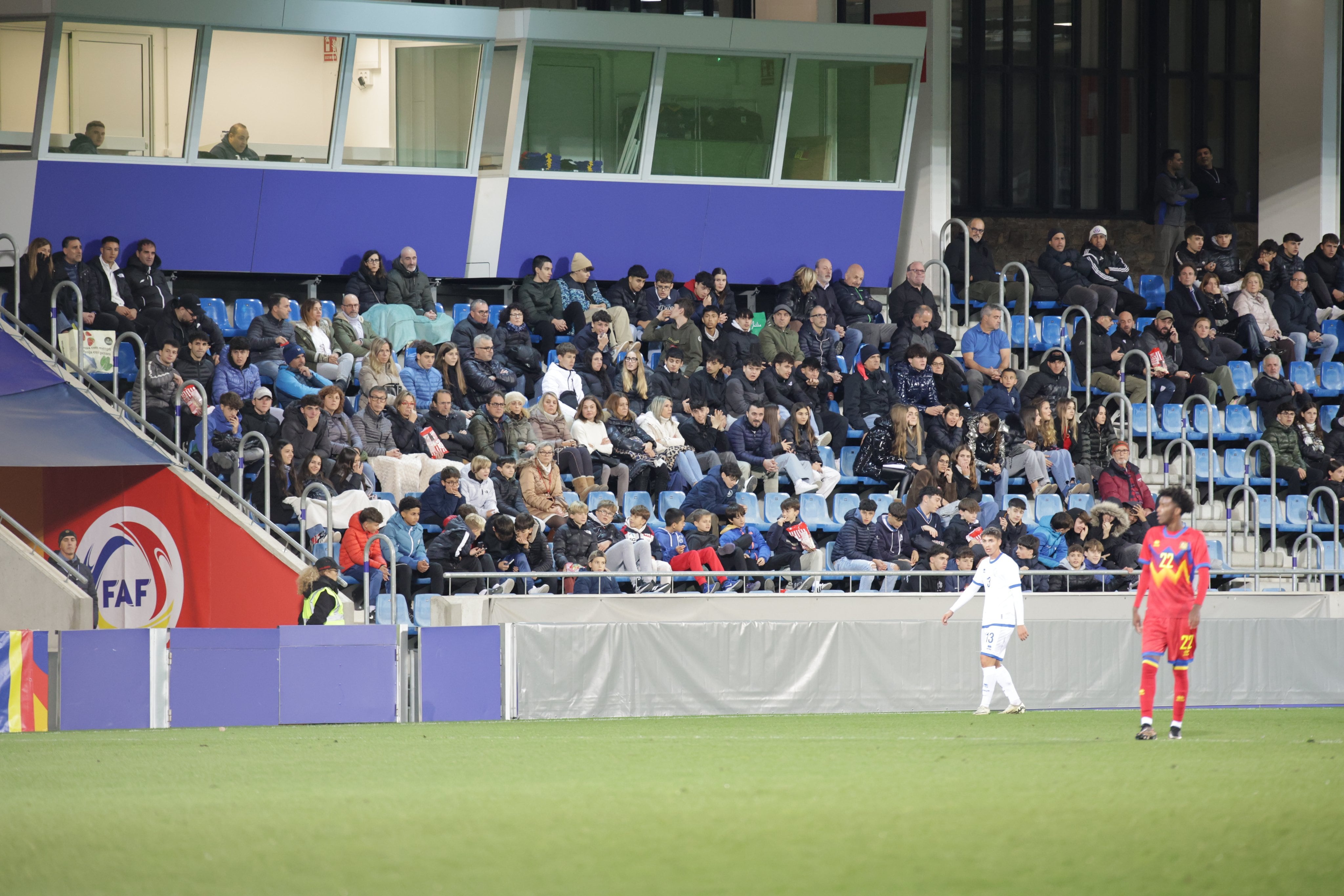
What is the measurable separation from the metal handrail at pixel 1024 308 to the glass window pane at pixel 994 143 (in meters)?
3.36

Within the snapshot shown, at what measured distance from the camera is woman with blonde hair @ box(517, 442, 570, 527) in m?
18.6

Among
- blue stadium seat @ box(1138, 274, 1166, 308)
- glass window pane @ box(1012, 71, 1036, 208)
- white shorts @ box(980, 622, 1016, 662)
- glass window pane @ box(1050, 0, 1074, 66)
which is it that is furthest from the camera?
glass window pane @ box(1050, 0, 1074, 66)

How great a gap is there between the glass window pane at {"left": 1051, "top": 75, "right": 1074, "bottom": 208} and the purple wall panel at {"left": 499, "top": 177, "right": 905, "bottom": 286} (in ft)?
13.7

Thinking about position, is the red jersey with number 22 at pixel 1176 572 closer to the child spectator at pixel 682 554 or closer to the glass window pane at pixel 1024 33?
the child spectator at pixel 682 554

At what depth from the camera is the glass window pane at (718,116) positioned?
24.3 meters

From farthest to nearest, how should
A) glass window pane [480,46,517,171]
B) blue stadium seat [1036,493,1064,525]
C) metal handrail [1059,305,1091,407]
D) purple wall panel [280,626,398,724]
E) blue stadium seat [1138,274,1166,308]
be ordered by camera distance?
blue stadium seat [1138,274,1166,308] < glass window pane [480,46,517,171] < metal handrail [1059,305,1091,407] < blue stadium seat [1036,493,1064,525] < purple wall panel [280,626,398,724]

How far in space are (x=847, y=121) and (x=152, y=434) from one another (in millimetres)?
11098

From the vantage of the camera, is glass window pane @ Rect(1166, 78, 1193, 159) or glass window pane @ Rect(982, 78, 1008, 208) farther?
glass window pane @ Rect(1166, 78, 1193, 159)

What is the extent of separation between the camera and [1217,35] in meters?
29.3

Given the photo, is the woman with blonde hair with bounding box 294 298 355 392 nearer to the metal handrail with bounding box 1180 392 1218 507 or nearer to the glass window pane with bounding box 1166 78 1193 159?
the metal handrail with bounding box 1180 392 1218 507

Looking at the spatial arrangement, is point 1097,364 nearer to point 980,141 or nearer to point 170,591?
point 980,141

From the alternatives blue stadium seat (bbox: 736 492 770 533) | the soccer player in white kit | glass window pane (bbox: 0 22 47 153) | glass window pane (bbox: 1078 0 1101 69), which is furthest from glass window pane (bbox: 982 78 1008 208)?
glass window pane (bbox: 0 22 47 153)

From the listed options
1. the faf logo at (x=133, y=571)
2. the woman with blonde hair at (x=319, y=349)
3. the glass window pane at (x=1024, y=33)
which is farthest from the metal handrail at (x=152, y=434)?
the glass window pane at (x=1024, y=33)

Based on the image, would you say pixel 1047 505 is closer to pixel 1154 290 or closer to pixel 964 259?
pixel 964 259
